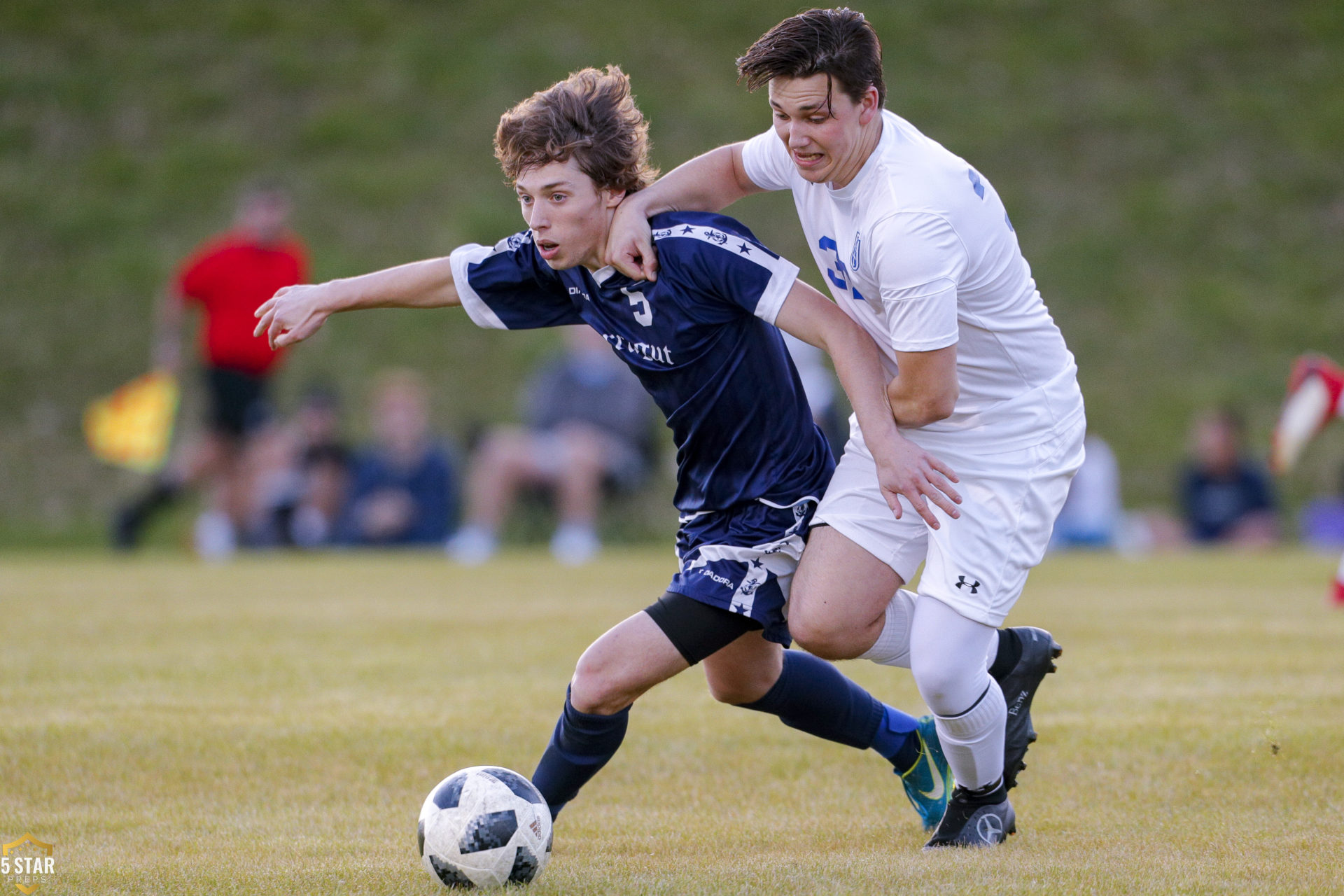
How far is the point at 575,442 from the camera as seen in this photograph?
11.7 metres

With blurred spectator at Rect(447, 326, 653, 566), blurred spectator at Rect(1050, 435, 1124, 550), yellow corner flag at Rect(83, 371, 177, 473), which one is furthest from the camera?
yellow corner flag at Rect(83, 371, 177, 473)

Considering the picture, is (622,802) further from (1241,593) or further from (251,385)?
(251,385)

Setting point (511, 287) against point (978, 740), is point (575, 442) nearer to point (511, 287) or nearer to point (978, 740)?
point (511, 287)

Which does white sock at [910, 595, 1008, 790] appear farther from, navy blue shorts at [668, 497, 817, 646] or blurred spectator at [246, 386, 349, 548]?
blurred spectator at [246, 386, 349, 548]

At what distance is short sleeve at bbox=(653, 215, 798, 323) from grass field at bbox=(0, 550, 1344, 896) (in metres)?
1.28

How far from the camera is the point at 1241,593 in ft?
28.3

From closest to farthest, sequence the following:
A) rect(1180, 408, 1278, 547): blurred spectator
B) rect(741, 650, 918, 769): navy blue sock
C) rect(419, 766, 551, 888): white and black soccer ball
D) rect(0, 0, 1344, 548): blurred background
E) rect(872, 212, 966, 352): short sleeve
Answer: rect(419, 766, 551, 888): white and black soccer ball
rect(872, 212, 966, 352): short sleeve
rect(741, 650, 918, 769): navy blue sock
rect(1180, 408, 1278, 547): blurred spectator
rect(0, 0, 1344, 548): blurred background

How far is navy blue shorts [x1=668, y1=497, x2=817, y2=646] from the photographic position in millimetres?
3475

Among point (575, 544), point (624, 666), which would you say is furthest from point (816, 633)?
point (575, 544)

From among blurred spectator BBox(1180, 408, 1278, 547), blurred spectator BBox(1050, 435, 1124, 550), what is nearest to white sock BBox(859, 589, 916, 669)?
blurred spectator BBox(1050, 435, 1124, 550)

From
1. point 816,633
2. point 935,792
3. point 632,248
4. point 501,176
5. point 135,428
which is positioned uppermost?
point 501,176

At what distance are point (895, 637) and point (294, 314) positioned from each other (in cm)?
171

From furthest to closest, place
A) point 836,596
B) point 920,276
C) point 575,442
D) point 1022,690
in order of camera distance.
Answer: point 575,442 → point 1022,690 → point 836,596 → point 920,276

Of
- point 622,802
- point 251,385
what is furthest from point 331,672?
point 251,385
